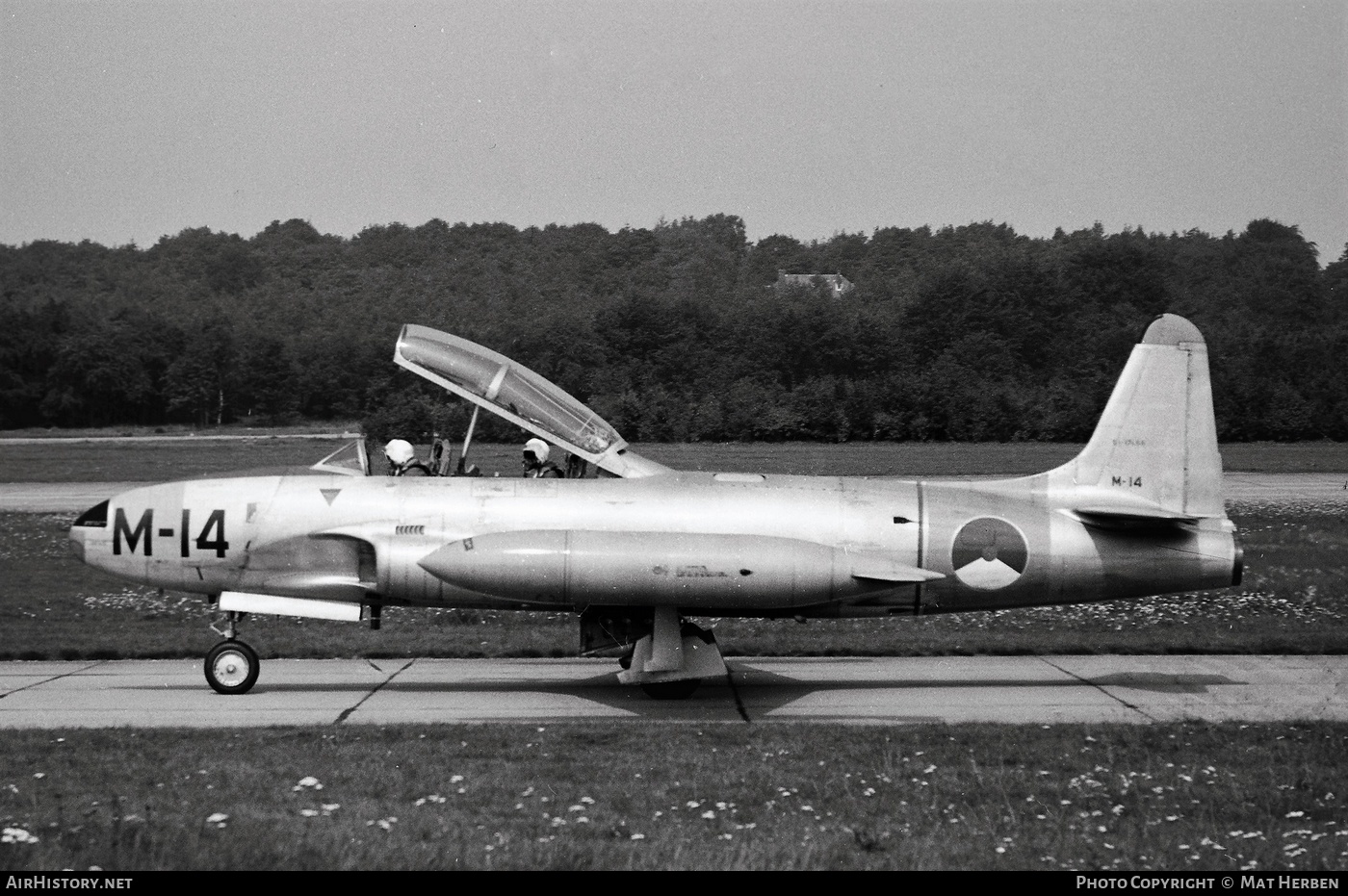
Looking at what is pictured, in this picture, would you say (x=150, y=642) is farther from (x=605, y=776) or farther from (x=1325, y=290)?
(x=1325, y=290)

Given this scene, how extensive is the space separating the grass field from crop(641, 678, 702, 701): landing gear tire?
4.91 feet

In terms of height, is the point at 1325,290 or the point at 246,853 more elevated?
the point at 1325,290

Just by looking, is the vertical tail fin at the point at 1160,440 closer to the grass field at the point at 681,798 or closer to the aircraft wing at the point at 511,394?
the grass field at the point at 681,798

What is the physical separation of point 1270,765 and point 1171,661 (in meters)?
5.37

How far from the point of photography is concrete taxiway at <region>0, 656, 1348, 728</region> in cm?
1179

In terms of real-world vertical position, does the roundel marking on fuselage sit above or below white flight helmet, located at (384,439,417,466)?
below

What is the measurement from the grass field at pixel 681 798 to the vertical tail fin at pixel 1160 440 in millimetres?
2978

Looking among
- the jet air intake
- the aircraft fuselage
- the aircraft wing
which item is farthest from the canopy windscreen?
the jet air intake

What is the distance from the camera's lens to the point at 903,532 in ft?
41.8

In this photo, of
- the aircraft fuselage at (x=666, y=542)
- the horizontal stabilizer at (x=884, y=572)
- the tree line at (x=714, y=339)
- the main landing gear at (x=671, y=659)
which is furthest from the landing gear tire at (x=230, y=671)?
the tree line at (x=714, y=339)

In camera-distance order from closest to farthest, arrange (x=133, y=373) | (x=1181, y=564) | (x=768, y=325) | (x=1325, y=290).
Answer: (x=1181, y=564)
(x=133, y=373)
(x=768, y=325)
(x=1325, y=290)

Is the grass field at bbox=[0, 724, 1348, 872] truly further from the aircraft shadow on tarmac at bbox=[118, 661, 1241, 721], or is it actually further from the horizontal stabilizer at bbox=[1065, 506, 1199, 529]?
the horizontal stabilizer at bbox=[1065, 506, 1199, 529]

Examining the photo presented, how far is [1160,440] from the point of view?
1336cm
